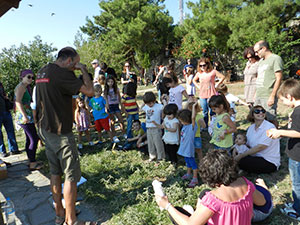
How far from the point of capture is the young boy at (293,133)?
2.32m

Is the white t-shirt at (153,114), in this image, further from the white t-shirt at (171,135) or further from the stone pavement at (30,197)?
the stone pavement at (30,197)

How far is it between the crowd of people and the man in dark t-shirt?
10mm

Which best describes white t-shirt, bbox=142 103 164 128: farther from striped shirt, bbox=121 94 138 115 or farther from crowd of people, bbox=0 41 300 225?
striped shirt, bbox=121 94 138 115

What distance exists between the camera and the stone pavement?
120 inches

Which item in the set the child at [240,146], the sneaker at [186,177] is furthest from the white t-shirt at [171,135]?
the child at [240,146]

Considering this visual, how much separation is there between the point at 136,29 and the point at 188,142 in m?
17.9

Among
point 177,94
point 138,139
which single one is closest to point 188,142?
point 177,94

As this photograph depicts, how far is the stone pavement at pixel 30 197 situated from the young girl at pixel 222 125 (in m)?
2.06

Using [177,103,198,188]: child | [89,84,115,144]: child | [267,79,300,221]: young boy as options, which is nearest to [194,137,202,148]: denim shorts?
[177,103,198,188]: child

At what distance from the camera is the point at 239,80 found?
1589 cm

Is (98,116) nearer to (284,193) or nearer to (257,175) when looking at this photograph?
(257,175)

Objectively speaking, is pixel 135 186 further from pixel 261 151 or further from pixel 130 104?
pixel 130 104

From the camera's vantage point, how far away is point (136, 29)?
19.8m

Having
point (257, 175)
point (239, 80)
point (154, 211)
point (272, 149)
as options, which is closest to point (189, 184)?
point (154, 211)
